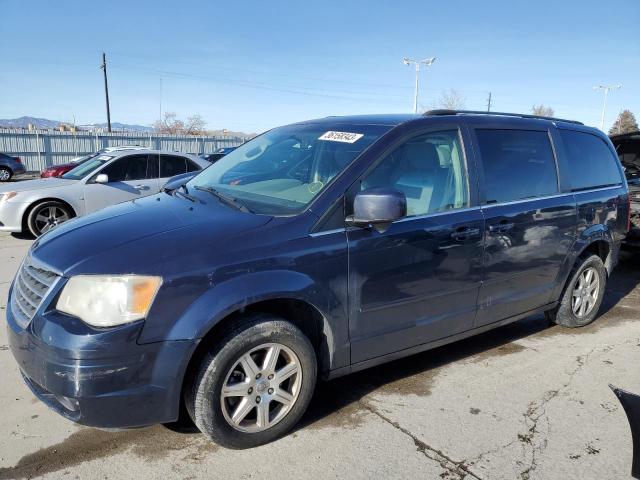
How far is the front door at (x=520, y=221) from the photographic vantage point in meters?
3.70

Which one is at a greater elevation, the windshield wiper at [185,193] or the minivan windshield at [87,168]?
the windshield wiper at [185,193]

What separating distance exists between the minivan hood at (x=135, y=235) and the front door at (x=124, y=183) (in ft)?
19.2

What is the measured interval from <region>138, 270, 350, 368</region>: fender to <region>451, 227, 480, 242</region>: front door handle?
3.25ft

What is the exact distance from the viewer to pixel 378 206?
111 inches

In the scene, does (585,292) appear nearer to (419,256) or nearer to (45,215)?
(419,256)

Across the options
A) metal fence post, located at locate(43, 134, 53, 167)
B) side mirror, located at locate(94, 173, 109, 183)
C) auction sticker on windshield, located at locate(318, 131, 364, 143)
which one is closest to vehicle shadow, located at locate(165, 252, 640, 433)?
auction sticker on windshield, located at locate(318, 131, 364, 143)

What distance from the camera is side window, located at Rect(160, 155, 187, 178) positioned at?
30.8 ft

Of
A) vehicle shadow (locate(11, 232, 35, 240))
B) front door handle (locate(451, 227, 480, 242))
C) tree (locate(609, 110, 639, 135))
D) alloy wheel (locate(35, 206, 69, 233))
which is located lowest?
vehicle shadow (locate(11, 232, 35, 240))

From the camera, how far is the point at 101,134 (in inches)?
1097

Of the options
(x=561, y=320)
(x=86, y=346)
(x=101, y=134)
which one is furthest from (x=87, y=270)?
(x=101, y=134)

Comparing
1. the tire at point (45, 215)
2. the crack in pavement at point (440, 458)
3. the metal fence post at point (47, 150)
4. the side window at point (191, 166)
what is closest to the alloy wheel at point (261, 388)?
the crack in pavement at point (440, 458)

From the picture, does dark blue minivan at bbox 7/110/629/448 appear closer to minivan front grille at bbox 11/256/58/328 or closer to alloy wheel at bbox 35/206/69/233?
minivan front grille at bbox 11/256/58/328

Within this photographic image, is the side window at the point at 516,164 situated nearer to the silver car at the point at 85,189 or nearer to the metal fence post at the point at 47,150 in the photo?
the silver car at the point at 85,189

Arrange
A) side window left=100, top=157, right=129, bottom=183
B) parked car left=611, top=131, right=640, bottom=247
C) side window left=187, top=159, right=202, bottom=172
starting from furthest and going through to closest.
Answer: side window left=187, top=159, right=202, bottom=172, side window left=100, top=157, right=129, bottom=183, parked car left=611, top=131, right=640, bottom=247
